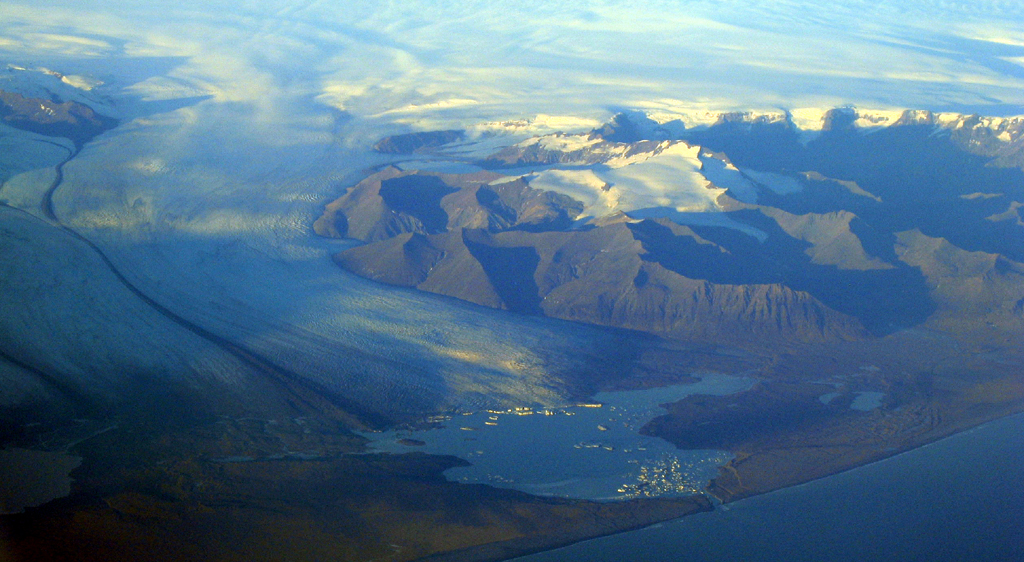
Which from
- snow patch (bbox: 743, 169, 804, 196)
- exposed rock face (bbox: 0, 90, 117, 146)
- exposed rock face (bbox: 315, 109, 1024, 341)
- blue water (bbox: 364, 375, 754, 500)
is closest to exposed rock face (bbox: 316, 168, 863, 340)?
exposed rock face (bbox: 315, 109, 1024, 341)

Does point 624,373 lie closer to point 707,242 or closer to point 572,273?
point 572,273

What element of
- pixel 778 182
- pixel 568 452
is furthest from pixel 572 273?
pixel 778 182

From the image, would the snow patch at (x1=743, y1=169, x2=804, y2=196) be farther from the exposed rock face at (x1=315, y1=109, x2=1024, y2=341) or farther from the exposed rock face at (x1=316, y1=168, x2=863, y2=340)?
the exposed rock face at (x1=316, y1=168, x2=863, y2=340)

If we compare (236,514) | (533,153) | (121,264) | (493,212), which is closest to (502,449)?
(236,514)

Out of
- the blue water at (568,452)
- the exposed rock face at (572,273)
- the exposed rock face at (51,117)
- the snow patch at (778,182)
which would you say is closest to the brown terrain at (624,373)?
the exposed rock face at (572,273)

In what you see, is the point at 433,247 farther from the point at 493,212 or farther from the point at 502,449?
the point at 502,449

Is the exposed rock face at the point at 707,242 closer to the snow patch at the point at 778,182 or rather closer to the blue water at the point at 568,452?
the snow patch at the point at 778,182

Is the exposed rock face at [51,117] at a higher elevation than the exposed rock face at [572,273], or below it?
higher

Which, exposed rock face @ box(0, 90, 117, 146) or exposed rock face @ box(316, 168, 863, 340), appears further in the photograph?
exposed rock face @ box(0, 90, 117, 146)
